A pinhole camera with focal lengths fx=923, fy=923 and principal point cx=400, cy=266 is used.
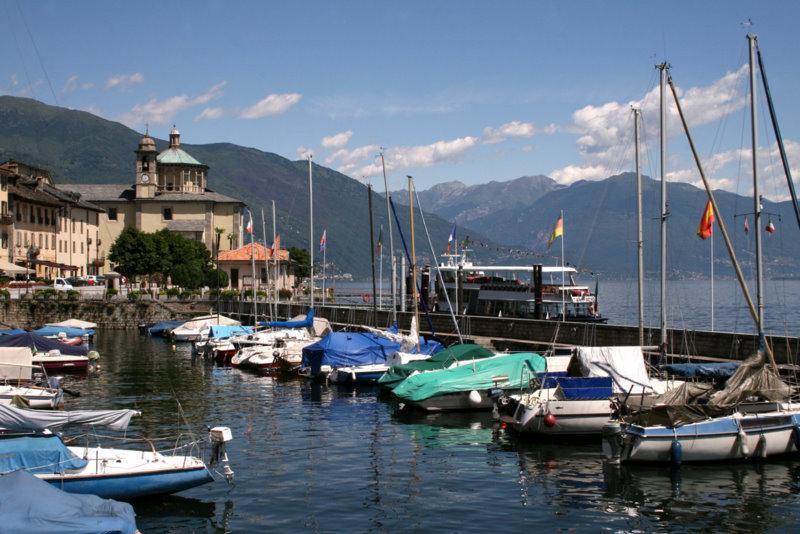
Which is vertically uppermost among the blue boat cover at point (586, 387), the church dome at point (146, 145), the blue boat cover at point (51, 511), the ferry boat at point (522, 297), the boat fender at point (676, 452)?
the church dome at point (146, 145)

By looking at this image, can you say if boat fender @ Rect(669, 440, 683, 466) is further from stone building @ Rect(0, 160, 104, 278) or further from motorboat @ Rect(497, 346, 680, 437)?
stone building @ Rect(0, 160, 104, 278)

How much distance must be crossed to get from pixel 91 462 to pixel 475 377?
59.9ft

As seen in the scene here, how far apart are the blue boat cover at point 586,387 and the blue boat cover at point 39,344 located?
3245 centimetres

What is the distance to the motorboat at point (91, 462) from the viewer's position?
20.9m

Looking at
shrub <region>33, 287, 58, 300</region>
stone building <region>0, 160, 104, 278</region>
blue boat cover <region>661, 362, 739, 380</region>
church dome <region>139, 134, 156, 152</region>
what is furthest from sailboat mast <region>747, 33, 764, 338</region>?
church dome <region>139, 134, 156, 152</region>

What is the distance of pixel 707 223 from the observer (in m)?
50.6

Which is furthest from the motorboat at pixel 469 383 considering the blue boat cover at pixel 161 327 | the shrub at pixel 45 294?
the shrub at pixel 45 294

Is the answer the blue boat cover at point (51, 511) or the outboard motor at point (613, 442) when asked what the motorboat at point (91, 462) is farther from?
the outboard motor at point (613, 442)

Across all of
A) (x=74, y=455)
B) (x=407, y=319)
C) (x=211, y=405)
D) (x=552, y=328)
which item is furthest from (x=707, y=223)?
(x=74, y=455)

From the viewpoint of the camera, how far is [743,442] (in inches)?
1058

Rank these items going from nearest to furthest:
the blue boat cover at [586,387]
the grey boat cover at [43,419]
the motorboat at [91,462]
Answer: the motorboat at [91,462]
the grey boat cover at [43,419]
the blue boat cover at [586,387]

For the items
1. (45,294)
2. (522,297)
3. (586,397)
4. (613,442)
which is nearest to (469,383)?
(586,397)

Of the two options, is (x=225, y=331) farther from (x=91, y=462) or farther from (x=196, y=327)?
(x=91, y=462)

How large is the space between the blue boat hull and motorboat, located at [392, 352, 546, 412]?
15.0m
